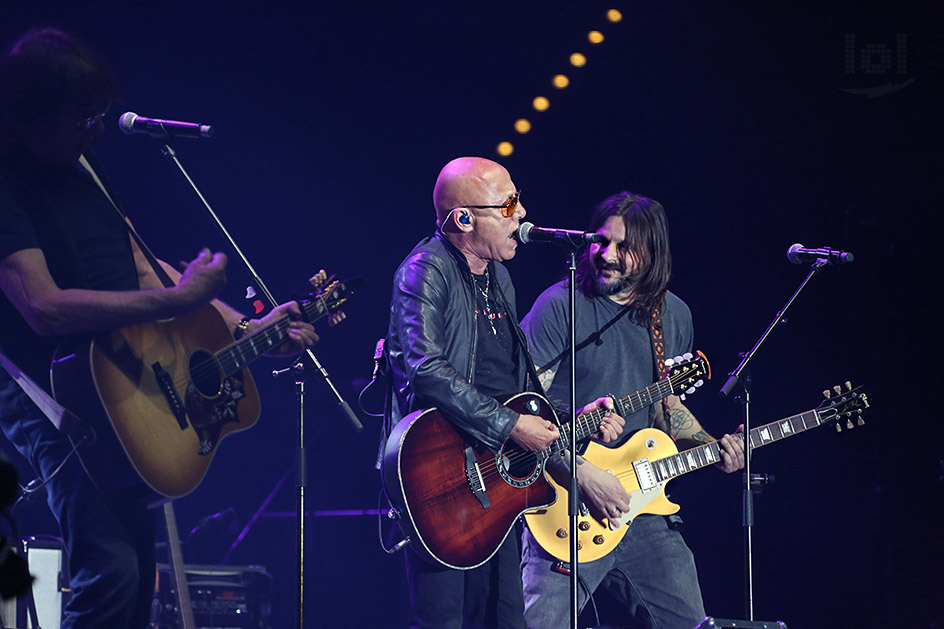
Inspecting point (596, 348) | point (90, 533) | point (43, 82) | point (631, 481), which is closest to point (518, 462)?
point (631, 481)

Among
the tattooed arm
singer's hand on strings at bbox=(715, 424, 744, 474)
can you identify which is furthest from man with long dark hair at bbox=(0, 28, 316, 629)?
singer's hand on strings at bbox=(715, 424, 744, 474)

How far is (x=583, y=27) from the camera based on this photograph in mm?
6559

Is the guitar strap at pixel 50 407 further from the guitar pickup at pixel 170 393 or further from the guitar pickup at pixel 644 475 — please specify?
the guitar pickup at pixel 644 475

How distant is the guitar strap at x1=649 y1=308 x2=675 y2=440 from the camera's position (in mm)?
4551

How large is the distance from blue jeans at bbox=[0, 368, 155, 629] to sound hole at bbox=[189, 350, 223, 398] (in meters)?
0.51

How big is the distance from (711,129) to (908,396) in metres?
2.26

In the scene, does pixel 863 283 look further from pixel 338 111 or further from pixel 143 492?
pixel 143 492

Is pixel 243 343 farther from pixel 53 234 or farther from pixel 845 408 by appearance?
pixel 845 408

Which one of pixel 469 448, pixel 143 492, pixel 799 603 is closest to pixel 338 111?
pixel 469 448

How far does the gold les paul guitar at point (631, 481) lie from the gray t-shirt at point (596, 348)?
0.10 meters

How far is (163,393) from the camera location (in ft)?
10.7

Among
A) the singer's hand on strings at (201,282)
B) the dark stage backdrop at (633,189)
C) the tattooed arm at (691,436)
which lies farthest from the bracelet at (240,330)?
the dark stage backdrop at (633,189)

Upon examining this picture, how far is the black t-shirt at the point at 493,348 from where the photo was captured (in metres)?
3.92

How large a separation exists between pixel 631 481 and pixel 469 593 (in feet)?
3.49
